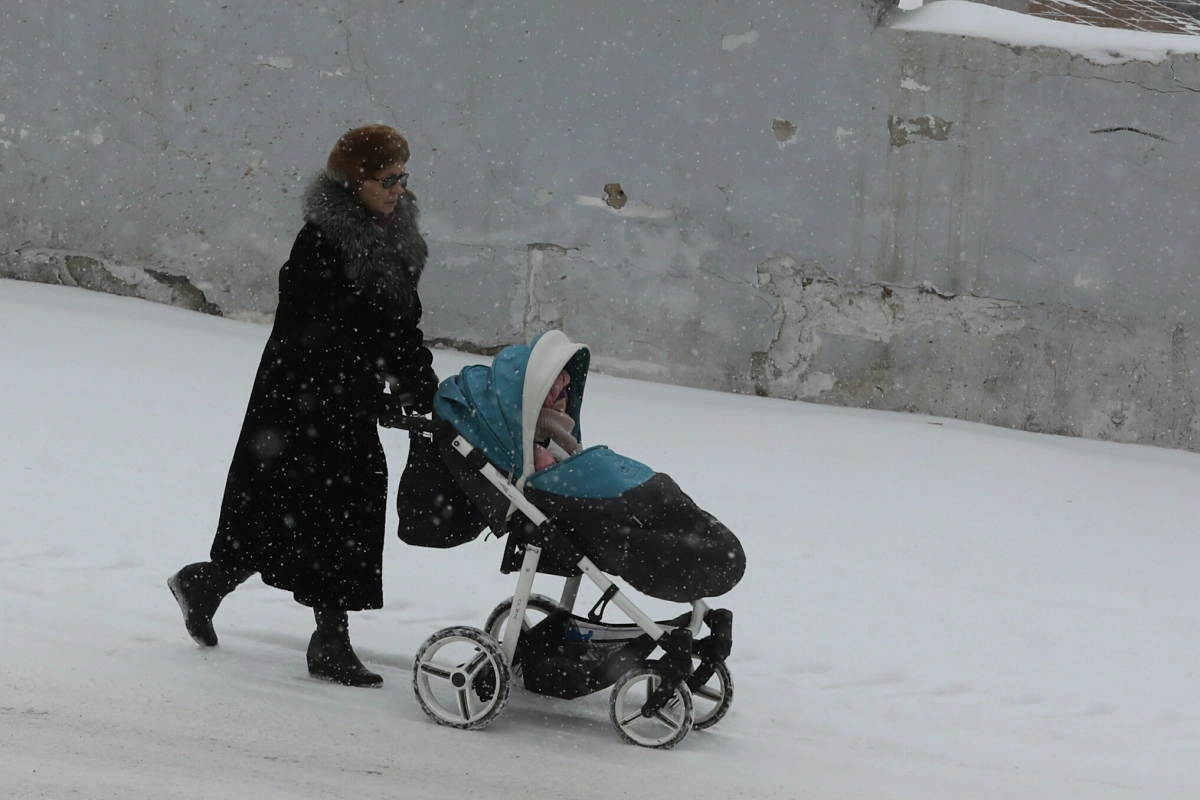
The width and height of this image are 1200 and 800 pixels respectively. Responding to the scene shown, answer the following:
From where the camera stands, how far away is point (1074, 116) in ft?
20.5

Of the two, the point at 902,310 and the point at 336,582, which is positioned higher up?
the point at 902,310

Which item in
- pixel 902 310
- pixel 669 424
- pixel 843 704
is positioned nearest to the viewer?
pixel 843 704

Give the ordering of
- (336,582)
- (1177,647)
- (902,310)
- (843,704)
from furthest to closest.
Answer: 1. (902,310)
2. (1177,647)
3. (843,704)
4. (336,582)

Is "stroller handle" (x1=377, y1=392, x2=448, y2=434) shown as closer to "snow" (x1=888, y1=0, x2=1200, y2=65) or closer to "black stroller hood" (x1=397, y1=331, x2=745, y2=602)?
"black stroller hood" (x1=397, y1=331, x2=745, y2=602)

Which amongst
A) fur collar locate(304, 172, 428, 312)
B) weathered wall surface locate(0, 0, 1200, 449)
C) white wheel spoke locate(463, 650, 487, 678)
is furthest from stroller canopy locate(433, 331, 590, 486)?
weathered wall surface locate(0, 0, 1200, 449)

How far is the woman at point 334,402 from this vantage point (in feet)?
10.8

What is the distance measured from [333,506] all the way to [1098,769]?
2030 mm

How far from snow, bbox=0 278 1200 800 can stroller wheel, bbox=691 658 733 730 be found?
0.04 m

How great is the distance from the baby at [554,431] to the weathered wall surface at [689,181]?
3343 millimetres

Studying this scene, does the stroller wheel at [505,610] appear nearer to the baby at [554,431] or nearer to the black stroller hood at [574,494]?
the black stroller hood at [574,494]

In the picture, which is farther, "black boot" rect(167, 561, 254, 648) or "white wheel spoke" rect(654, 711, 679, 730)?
"black boot" rect(167, 561, 254, 648)

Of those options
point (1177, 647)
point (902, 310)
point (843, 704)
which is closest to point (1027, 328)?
point (902, 310)

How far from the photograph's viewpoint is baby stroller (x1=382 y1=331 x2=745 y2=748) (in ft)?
9.81

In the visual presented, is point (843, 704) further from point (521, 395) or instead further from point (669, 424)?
point (669, 424)
